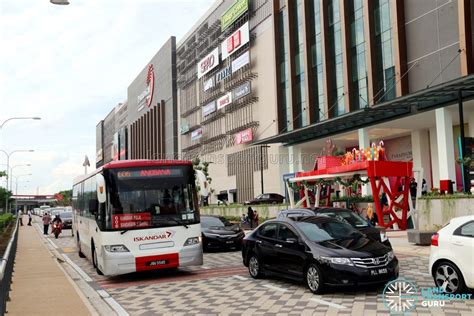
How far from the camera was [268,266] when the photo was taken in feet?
39.6

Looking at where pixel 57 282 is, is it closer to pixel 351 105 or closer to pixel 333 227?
pixel 333 227

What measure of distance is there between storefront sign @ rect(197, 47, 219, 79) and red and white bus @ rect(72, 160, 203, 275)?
55275 millimetres

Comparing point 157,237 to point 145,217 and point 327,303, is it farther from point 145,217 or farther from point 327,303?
point 327,303

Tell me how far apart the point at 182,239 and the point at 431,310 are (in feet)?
22.0

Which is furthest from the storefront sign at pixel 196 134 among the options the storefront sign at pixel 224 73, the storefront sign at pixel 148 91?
the storefront sign at pixel 148 91

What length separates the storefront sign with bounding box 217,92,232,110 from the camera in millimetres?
64812

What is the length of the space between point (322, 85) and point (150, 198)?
34144mm

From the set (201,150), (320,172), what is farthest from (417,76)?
(201,150)

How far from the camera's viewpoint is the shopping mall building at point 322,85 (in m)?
32.1

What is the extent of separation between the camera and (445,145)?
31.7m

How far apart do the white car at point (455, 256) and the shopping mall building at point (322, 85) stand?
55.4ft

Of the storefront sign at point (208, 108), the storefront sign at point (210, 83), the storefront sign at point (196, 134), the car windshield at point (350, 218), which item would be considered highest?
→ the storefront sign at point (210, 83)

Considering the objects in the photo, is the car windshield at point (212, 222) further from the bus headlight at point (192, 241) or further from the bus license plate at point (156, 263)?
the bus license plate at point (156, 263)
